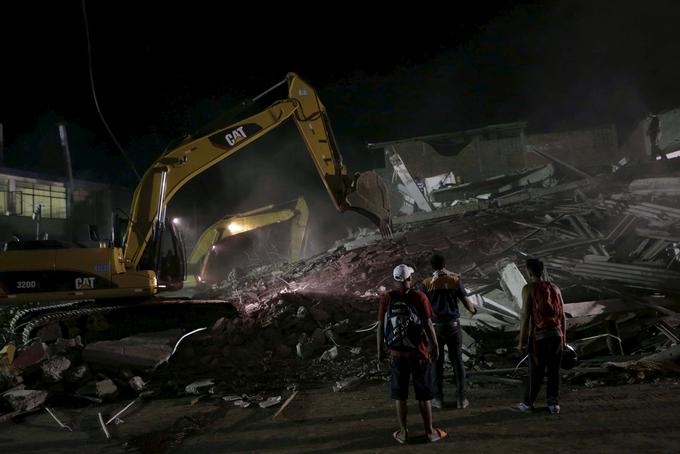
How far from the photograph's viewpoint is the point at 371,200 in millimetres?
9930

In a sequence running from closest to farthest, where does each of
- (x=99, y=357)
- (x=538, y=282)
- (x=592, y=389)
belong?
(x=538, y=282) → (x=592, y=389) → (x=99, y=357)

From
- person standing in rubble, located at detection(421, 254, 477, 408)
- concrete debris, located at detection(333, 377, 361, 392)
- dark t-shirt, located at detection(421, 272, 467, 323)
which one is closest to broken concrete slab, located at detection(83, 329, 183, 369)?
concrete debris, located at detection(333, 377, 361, 392)

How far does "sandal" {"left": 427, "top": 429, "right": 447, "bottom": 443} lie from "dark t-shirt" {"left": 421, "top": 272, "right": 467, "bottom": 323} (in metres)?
1.17

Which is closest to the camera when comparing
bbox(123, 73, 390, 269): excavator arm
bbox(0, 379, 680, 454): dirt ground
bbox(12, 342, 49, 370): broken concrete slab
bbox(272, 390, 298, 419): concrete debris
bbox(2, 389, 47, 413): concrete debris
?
bbox(0, 379, 680, 454): dirt ground

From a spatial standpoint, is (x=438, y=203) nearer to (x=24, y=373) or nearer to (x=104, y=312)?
(x=104, y=312)

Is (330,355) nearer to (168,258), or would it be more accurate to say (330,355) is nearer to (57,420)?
(57,420)

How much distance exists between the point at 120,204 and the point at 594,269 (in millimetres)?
27896

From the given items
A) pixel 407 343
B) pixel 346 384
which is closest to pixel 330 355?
pixel 346 384

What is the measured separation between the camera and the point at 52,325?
7.93m

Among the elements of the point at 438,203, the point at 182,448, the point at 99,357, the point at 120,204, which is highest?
the point at 120,204

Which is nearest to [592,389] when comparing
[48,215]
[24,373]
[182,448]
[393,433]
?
[393,433]

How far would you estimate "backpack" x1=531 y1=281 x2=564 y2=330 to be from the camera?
436cm

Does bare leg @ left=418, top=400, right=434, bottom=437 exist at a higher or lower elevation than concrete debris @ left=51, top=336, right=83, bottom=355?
lower

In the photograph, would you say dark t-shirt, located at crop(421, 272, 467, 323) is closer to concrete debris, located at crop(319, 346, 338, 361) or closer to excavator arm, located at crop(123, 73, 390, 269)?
concrete debris, located at crop(319, 346, 338, 361)
